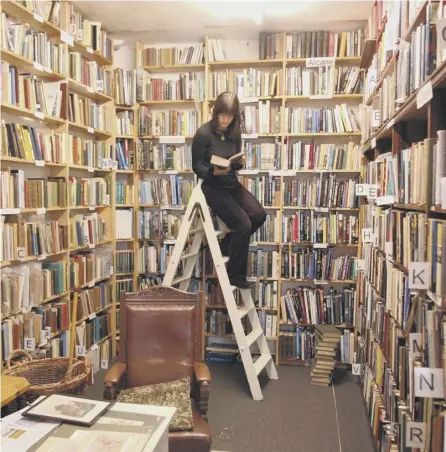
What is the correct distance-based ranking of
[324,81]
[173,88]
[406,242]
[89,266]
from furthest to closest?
[173,88], [324,81], [89,266], [406,242]

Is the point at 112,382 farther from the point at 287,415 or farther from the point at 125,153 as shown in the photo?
the point at 125,153

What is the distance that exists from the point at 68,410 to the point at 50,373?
1125 mm

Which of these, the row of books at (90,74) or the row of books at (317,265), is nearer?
the row of books at (90,74)

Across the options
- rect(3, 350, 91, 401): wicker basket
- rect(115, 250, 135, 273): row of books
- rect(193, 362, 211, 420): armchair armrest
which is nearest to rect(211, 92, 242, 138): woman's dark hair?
rect(115, 250, 135, 273): row of books

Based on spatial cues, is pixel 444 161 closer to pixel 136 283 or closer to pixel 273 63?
pixel 273 63

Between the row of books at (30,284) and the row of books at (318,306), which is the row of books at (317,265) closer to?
the row of books at (318,306)

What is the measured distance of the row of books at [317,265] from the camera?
13.6 ft

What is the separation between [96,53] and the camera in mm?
3904

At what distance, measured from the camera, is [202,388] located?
2.38 meters

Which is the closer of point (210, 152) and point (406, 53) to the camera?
point (406, 53)

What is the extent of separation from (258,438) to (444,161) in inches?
85.2

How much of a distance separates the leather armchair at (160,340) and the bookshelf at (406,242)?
3.46ft

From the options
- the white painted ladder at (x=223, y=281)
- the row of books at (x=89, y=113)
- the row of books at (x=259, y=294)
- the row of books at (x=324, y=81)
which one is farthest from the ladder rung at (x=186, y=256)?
the row of books at (x=324, y=81)

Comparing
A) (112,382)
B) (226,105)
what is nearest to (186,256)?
(226,105)
